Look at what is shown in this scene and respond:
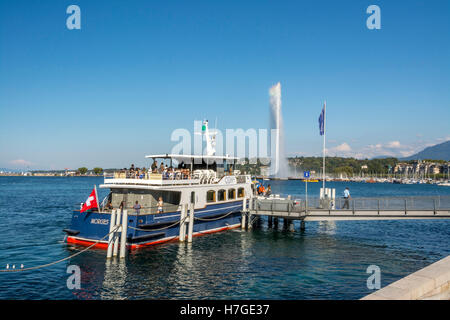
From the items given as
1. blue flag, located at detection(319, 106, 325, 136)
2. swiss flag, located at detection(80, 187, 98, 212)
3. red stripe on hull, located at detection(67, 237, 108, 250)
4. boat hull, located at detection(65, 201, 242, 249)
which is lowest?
red stripe on hull, located at detection(67, 237, 108, 250)

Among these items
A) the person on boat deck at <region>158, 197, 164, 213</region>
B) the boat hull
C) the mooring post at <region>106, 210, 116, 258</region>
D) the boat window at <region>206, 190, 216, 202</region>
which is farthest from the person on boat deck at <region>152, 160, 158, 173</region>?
the mooring post at <region>106, 210, 116, 258</region>

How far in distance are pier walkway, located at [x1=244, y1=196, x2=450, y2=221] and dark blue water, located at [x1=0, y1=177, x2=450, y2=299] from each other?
2107 millimetres

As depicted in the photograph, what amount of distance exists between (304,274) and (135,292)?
861cm

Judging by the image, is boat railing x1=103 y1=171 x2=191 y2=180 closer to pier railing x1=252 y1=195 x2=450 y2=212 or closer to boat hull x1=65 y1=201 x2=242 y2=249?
boat hull x1=65 y1=201 x2=242 y2=249

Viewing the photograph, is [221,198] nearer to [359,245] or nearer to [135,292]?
[359,245]

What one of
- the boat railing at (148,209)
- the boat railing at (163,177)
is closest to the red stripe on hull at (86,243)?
the boat railing at (148,209)

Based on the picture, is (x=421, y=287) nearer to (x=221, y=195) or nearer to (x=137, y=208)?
(x=137, y=208)

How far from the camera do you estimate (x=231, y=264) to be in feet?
63.9

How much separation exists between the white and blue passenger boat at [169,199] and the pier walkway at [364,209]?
3375 millimetres

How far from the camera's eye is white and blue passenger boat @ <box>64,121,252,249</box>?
2125 centimetres

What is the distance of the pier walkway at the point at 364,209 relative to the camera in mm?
24500

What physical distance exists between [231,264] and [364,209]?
480 inches

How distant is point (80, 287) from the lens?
605 inches
